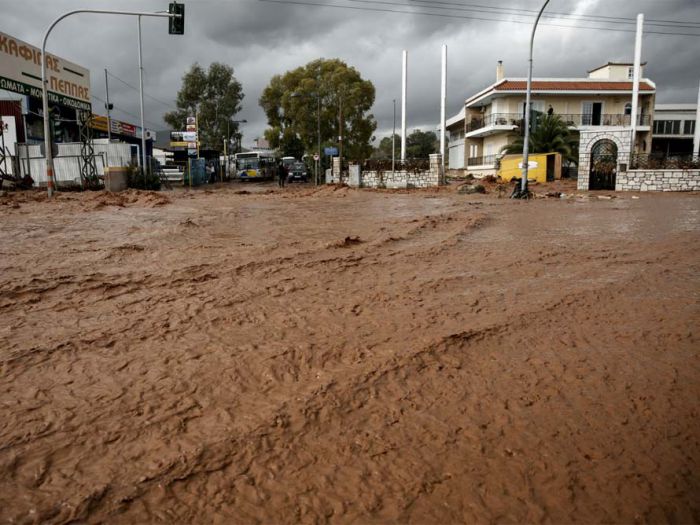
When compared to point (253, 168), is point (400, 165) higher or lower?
lower

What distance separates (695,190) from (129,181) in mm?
26013

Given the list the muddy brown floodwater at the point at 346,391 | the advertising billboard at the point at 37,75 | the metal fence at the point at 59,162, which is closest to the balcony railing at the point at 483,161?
the metal fence at the point at 59,162

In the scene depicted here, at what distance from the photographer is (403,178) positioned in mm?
31266

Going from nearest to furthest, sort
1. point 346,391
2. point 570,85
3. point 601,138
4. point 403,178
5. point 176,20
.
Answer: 1. point 346,391
2. point 176,20
3. point 601,138
4. point 403,178
5. point 570,85

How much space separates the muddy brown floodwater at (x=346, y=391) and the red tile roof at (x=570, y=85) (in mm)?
41592

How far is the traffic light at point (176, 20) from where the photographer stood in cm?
1623

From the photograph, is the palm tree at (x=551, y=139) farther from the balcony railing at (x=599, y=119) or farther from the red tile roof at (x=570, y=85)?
the balcony railing at (x=599, y=119)

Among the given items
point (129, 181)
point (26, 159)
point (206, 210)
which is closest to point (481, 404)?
point (206, 210)

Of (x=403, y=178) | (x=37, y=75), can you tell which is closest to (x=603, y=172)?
(x=403, y=178)

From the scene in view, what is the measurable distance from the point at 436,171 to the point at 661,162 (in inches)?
438

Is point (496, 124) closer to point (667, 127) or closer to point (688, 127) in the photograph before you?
point (667, 127)

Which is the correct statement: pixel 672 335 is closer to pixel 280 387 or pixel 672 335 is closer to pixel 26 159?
pixel 280 387

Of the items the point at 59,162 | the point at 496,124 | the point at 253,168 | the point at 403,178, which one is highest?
the point at 496,124

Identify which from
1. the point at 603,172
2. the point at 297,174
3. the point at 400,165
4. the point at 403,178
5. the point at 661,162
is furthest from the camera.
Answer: the point at 297,174
